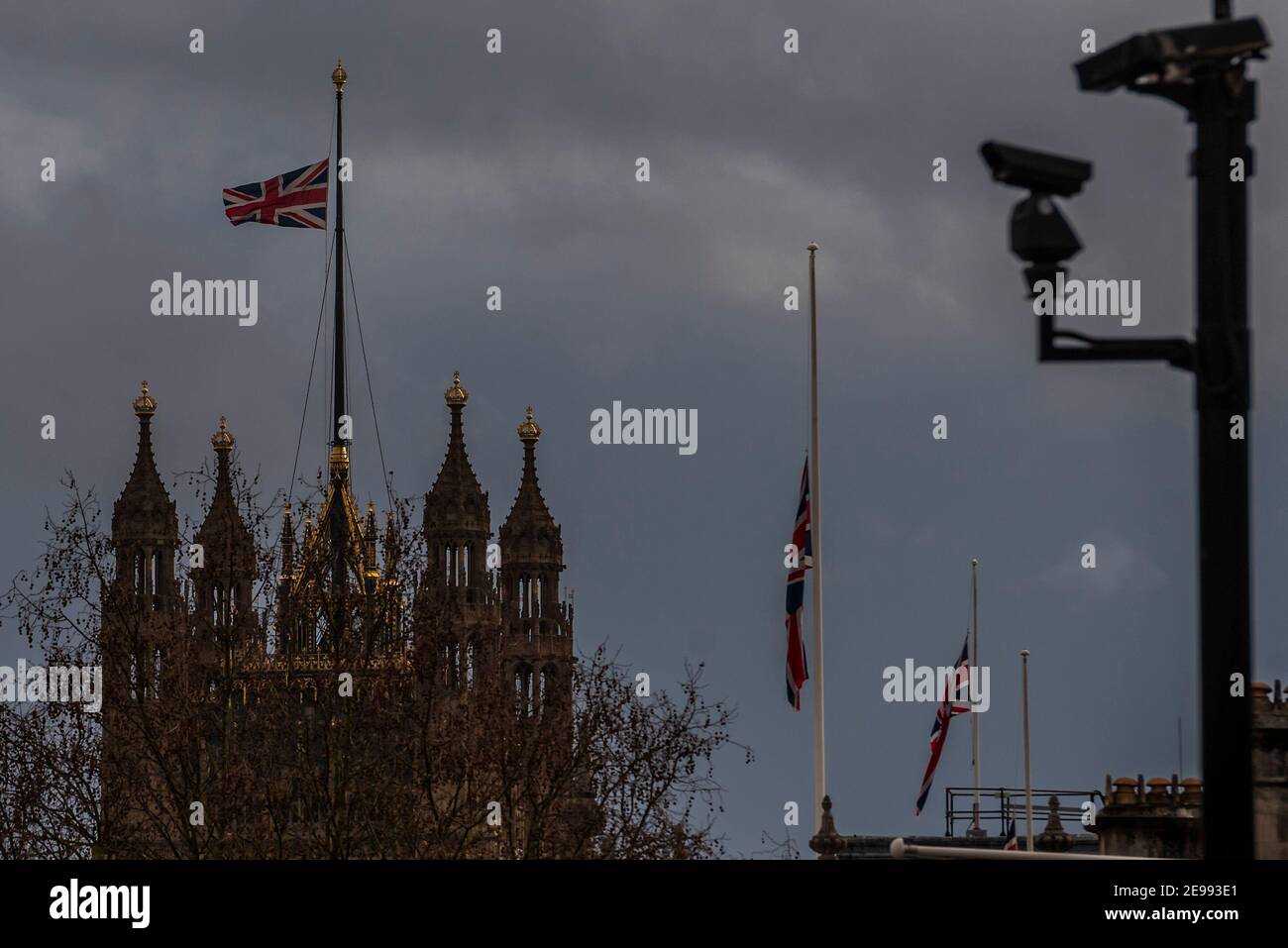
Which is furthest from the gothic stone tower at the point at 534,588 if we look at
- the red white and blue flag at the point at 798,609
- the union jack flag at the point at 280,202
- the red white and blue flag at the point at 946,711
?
the red white and blue flag at the point at 798,609

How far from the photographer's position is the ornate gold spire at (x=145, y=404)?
105812 millimetres

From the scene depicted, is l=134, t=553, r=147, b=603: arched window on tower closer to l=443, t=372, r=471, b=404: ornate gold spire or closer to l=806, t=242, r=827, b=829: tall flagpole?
l=443, t=372, r=471, b=404: ornate gold spire

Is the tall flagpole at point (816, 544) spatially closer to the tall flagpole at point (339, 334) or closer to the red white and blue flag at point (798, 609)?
the red white and blue flag at point (798, 609)

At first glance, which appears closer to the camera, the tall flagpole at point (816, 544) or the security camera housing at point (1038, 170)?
the security camera housing at point (1038, 170)

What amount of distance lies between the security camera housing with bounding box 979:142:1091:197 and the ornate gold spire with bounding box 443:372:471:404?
306 ft

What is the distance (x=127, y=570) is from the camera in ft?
343

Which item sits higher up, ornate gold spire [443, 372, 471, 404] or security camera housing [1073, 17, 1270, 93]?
ornate gold spire [443, 372, 471, 404]

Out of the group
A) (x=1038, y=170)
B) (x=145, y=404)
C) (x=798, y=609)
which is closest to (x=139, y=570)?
(x=145, y=404)

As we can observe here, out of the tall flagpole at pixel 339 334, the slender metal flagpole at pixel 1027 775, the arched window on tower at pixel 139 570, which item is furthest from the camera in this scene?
the arched window on tower at pixel 139 570

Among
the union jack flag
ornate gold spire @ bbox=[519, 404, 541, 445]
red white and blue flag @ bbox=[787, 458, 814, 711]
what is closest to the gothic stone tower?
ornate gold spire @ bbox=[519, 404, 541, 445]

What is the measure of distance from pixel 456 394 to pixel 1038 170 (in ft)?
308

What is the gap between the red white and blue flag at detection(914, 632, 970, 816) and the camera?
60812mm

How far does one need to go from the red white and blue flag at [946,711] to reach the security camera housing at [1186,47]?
4795cm
